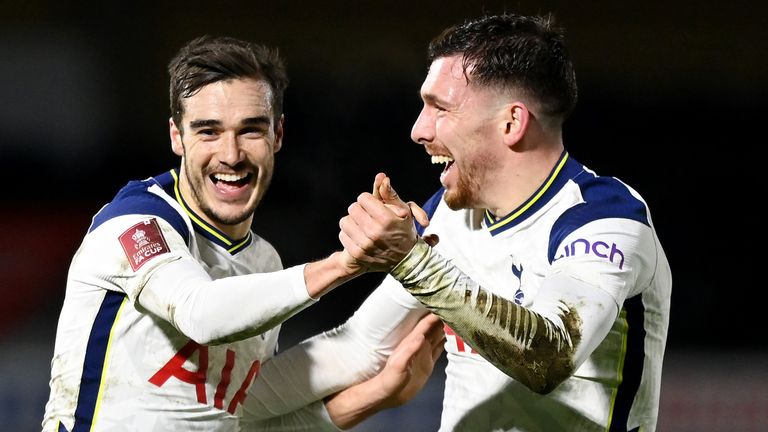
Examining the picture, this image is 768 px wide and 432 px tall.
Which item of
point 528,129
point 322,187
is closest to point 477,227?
point 528,129

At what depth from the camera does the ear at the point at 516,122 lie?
8.73 feet

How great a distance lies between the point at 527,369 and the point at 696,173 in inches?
201

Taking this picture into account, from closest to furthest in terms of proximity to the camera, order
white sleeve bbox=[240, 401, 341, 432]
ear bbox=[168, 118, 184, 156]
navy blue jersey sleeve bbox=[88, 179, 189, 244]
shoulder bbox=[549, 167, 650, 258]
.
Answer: shoulder bbox=[549, 167, 650, 258] → navy blue jersey sleeve bbox=[88, 179, 189, 244] → ear bbox=[168, 118, 184, 156] → white sleeve bbox=[240, 401, 341, 432]

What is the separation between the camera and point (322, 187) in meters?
6.61

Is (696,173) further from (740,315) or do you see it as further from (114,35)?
(114,35)

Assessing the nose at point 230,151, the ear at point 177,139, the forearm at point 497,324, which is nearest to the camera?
the forearm at point 497,324

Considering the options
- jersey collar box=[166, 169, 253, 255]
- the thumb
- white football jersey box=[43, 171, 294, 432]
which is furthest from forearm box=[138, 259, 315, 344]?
jersey collar box=[166, 169, 253, 255]

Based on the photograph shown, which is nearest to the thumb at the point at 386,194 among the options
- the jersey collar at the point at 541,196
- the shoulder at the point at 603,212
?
the shoulder at the point at 603,212

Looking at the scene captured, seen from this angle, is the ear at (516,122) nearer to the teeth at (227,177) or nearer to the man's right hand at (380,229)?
the man's right hand at (380,229)

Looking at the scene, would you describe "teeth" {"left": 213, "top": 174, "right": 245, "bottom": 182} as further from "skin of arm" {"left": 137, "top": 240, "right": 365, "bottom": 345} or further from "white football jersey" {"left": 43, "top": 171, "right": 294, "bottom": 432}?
"skin of arm" {"left": 137, "top": 240, "right": 365, "bottom": 345}

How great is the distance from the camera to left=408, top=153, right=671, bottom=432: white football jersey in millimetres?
2439

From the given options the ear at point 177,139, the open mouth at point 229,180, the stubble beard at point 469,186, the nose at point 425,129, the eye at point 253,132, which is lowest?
the open mouth at point 229,180

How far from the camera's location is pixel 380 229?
209cm

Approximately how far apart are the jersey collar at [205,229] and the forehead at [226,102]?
0.20 m
